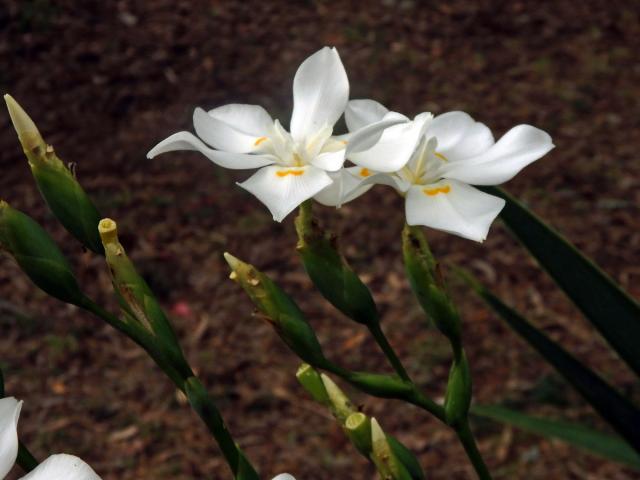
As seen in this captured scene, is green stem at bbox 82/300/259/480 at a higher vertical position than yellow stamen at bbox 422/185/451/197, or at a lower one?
lower

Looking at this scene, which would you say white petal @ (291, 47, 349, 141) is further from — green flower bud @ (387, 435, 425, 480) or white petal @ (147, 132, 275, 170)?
green flower bud @ (387, 435, 425, 480)

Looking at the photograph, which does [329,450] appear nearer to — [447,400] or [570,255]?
[570,255]

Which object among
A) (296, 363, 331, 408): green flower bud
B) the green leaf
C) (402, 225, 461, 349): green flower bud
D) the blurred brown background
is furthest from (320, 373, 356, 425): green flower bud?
the blurred brown background

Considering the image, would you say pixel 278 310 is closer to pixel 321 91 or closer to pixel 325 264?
pixel 325 264

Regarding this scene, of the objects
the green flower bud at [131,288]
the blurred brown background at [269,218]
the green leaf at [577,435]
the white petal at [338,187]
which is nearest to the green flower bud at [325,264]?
the white petal at [338,187]

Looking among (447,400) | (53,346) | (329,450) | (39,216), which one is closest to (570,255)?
(447,400)

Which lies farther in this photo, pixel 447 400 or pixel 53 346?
pixel 53 346
